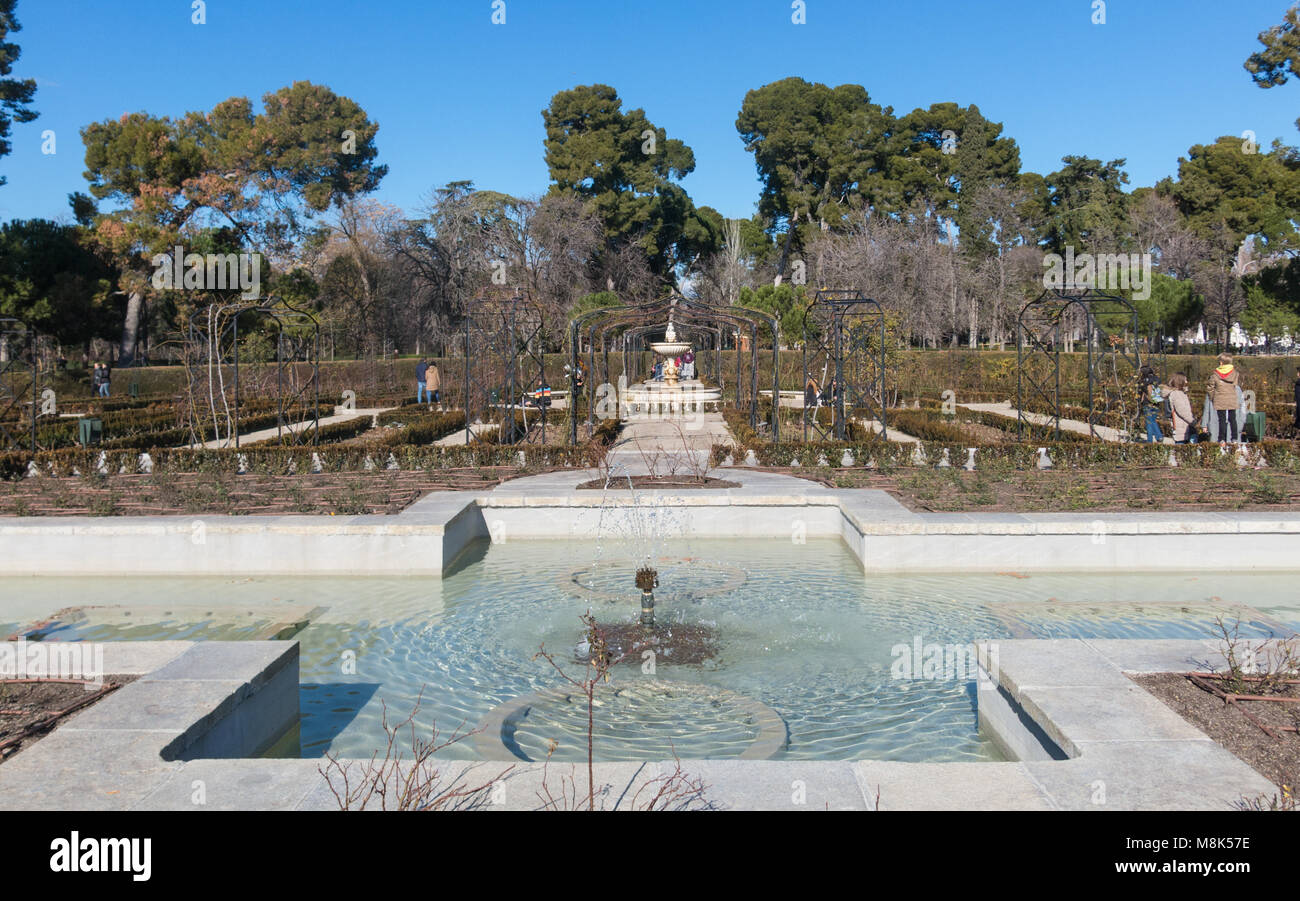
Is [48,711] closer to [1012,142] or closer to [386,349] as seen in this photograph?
[386,349]

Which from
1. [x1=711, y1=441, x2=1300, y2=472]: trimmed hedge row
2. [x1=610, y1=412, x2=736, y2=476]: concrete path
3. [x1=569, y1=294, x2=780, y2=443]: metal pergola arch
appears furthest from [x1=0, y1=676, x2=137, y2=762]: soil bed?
[x1=569, y1=294, x2=780, y2=443]: metal pergola arch

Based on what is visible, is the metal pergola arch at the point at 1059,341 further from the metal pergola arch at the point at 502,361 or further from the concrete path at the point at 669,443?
the metal pergola arch at the point at 502,361

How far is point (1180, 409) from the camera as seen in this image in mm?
12836

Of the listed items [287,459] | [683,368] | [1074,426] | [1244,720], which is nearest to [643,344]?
[683,368]

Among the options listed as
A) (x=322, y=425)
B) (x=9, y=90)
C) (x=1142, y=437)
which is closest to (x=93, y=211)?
(x=9, y=90)

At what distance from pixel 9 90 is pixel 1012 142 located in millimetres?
40848

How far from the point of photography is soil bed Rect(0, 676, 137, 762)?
12.3ft

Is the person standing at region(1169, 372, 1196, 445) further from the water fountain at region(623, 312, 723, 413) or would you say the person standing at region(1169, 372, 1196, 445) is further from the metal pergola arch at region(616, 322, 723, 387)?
the metal pergola arch at region(616, 322, 723, 387)

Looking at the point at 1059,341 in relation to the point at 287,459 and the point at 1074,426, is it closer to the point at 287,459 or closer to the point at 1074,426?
the point at 1074,426

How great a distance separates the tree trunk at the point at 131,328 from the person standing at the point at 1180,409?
31056mm

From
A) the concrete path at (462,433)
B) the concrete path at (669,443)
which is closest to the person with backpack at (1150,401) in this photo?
the concrete path at (669,443)

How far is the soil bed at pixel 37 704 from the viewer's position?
3.74 meters

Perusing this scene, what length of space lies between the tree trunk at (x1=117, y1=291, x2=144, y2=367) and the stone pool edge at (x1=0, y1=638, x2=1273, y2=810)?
32950 millimetres

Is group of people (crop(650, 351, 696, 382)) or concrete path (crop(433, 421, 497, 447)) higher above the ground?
group of people (crop(650, 351, 696, 382))
